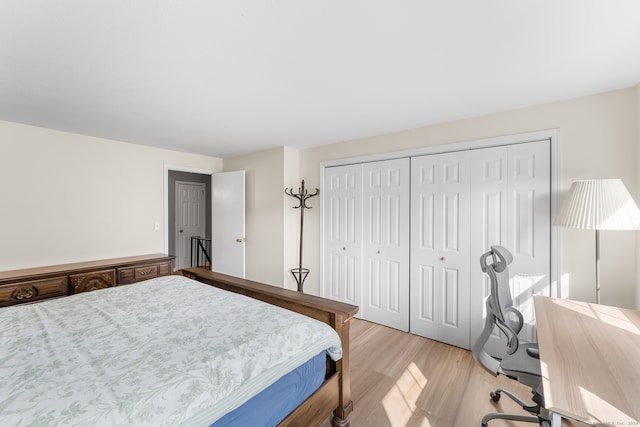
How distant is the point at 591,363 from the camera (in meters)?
1.10

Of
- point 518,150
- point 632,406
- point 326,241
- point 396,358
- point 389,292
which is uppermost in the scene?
point 518,150

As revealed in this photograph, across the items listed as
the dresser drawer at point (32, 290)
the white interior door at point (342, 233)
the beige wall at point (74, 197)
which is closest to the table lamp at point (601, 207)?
the white interior door at point (342, 233)

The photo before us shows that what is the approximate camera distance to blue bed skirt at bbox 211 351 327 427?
1.09 m

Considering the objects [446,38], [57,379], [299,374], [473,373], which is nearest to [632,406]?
[299,374]

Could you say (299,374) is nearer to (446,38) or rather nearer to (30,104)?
(446,38)

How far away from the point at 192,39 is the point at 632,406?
2.35m

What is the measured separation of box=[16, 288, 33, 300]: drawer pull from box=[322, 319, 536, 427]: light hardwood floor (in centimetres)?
274

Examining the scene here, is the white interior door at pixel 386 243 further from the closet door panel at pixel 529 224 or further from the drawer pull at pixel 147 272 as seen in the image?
the drawer pull at pixel 147 272

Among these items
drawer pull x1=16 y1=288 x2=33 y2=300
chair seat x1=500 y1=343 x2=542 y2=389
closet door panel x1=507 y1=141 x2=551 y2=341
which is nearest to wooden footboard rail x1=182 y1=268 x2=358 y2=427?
chair seat x1=500 y1=343 x2=542 y2=389

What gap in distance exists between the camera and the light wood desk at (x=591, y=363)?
33.6 inches

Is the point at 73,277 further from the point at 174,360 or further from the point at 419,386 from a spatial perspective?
the point at 419,386

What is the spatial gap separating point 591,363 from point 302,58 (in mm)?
2032

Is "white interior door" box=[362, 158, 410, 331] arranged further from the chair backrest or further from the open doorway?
the open doorway

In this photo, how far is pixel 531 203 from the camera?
2.27 m
